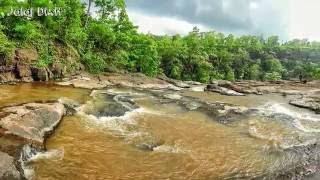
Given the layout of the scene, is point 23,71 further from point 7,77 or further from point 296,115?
point 296,115

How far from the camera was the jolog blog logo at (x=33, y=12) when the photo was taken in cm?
3497

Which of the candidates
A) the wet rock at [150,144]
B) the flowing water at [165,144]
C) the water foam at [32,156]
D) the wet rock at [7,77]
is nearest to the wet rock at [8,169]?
the water foam at [32,156]

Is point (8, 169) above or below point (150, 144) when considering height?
above

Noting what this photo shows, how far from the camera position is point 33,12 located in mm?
38031

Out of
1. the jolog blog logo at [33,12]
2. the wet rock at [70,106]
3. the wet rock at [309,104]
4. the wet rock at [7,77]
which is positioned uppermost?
the jolog blog logo at [33,12]

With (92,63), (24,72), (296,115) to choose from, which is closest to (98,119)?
(296,115)

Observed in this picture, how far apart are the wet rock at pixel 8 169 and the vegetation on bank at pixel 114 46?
22.2 m

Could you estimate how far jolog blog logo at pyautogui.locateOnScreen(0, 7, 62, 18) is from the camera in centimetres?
3497

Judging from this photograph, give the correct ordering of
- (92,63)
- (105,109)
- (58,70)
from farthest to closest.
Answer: (92,63), (58,70), (105,109)

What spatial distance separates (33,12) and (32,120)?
25586 millimetres

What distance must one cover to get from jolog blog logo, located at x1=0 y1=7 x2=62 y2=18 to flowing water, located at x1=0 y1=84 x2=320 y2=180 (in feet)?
42.6

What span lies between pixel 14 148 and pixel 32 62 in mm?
22830

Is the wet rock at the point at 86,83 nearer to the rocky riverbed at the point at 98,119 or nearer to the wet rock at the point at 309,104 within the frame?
the rocky riverbed at the point at 98,119

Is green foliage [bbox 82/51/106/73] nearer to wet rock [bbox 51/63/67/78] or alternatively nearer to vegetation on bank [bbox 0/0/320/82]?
vegetation on bank [bbox 0/0/320/82]
